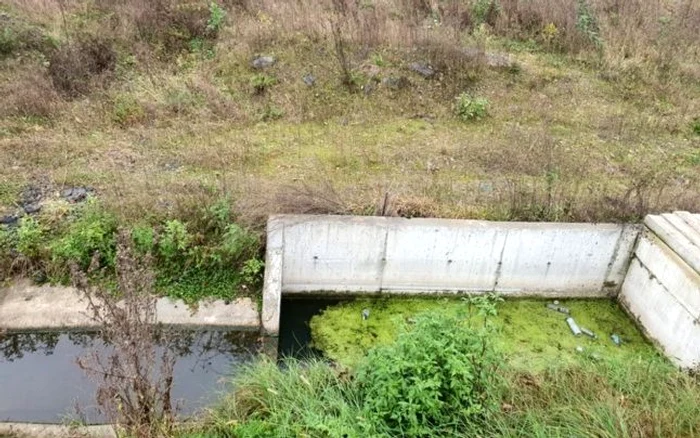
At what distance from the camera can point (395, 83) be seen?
30.9ft

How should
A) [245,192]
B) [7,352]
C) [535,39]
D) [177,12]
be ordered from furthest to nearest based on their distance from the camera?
[535,39], [177,12], [245,192], [7,352]

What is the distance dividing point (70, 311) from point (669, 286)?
19.8 ft

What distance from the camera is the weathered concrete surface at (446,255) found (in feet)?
20.0

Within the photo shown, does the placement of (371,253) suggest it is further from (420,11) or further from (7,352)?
(420,11)

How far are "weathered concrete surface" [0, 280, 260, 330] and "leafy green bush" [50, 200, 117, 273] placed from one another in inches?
12.0

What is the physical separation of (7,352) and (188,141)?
3727mm

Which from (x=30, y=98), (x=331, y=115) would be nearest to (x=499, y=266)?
(x=331, y=115)

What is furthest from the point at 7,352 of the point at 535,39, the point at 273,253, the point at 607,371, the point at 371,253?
the point at 535,39

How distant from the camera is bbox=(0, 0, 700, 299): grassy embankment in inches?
253

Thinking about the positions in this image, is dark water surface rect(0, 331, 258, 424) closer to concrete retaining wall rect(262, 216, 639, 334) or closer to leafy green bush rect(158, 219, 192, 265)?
leafy green bush rect(158, 219, 192, 265)

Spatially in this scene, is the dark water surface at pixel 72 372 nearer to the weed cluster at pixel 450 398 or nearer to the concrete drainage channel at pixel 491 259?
the weed cluster at pixel 450 398

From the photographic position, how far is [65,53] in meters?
8.84

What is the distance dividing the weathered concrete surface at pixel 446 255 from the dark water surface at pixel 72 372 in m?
1.13

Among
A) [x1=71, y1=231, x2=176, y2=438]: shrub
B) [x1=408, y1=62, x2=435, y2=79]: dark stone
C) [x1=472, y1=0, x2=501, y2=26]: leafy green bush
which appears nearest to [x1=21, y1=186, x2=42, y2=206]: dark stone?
[x1=71, y1=231, x2=176, y2=438]: shrub
